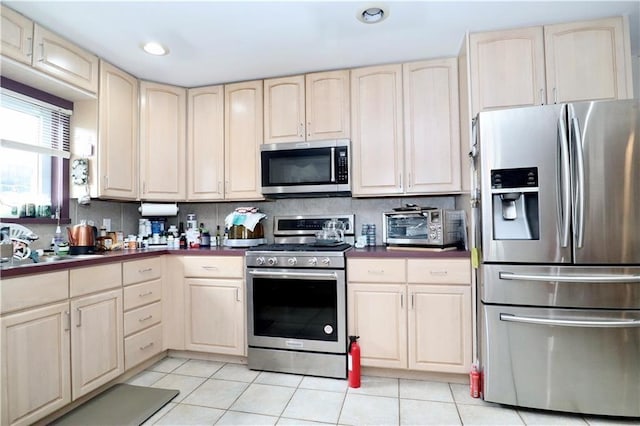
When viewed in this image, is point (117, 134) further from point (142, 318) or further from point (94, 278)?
point (142, 318)

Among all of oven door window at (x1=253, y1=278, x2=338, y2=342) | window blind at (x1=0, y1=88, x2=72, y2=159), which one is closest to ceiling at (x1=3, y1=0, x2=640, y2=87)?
window blind at (x1=0, y1=88, x2=72, y2=159)

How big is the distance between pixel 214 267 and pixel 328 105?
5.01 feet

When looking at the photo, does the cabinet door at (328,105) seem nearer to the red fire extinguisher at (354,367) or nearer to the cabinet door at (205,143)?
the cabinet door at (205,143)

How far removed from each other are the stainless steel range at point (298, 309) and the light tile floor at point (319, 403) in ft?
0.37

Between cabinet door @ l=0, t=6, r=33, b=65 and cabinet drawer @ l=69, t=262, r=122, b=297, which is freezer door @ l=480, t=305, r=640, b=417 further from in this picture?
cabinet door @ l=0, t=6, r=33, b=65

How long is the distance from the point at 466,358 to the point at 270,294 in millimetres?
1353

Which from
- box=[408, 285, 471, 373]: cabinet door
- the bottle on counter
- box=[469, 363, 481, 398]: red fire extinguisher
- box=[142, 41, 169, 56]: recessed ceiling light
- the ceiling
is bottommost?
box=[469, 363, 481, 398]: red fire extinguisher

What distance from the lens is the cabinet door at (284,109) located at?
273cm

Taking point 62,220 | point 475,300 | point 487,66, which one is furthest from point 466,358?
point 62,220

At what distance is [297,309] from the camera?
237 centimetres

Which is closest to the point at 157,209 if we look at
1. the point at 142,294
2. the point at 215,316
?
the point at 142,294

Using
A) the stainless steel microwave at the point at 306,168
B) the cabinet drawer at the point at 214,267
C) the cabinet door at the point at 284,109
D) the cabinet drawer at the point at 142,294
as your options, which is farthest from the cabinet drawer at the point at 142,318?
the cabinet door at the point at 284,109

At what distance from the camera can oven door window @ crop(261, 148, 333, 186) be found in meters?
2.62

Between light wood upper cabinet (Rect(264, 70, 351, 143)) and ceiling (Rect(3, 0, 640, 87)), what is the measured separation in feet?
0.44
